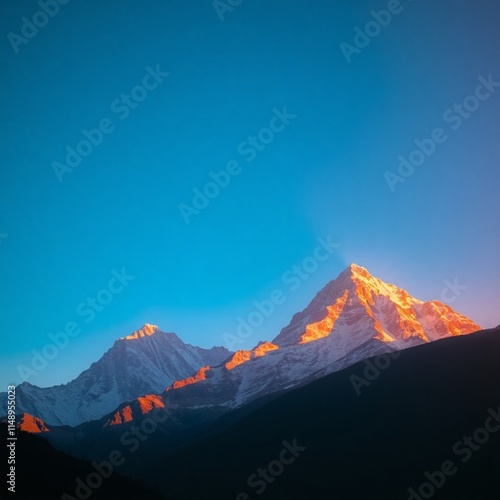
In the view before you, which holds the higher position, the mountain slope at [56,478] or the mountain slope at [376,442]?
the mountain slope at [56,478]

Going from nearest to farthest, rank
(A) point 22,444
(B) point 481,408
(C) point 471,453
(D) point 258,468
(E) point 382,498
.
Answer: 1. (A) point 22,444
2. (E) point 382,498
3. (C) point 471,453
4. (B) point 481,408
5. (D) point 258,468

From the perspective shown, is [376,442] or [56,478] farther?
[376,442]

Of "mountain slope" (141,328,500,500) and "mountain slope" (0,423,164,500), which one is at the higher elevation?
"mountain slope" (0,423,164,500)

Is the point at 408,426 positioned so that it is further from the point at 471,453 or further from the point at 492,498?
the point at 492,498

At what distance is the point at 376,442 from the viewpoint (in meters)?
128

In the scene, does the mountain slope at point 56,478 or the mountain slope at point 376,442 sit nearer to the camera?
the mountain slope at point 56,478

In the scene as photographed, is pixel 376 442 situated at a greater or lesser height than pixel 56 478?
lesser

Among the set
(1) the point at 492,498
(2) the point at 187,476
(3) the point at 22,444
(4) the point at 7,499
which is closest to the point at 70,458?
(3) the point at 22,444

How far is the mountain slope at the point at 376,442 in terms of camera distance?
340ft

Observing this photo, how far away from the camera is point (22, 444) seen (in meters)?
47.6

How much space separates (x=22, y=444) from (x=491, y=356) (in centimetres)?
13943

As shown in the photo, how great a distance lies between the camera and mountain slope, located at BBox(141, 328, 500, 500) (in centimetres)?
10369

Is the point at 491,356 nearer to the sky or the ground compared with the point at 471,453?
nearer to the sky

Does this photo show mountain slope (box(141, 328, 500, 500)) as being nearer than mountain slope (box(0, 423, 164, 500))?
No
